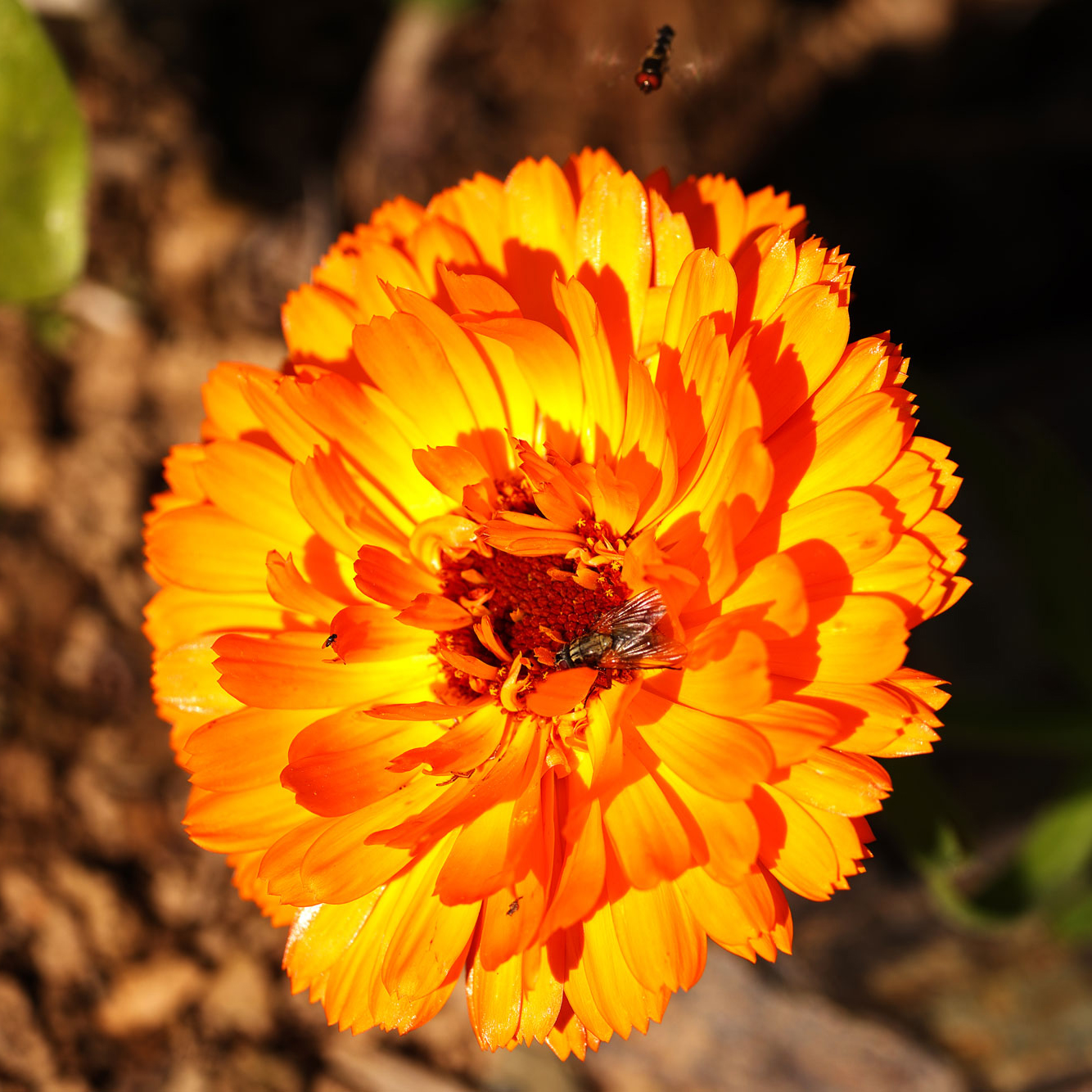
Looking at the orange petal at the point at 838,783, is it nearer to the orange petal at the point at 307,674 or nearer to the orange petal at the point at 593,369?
the orange petal at the point at 593,369

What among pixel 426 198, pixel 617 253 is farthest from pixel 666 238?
pixel 426 198

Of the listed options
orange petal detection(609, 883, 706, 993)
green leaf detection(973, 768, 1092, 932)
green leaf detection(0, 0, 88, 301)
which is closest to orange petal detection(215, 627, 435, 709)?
orange petal detection(609, 883, 706, 993)

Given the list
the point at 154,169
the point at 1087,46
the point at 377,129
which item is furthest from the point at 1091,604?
the point at 154,169

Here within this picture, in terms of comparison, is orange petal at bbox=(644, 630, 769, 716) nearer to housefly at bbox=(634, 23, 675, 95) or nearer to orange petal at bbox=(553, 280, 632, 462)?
orange petal at bbox=(553, 280, 632, 462)

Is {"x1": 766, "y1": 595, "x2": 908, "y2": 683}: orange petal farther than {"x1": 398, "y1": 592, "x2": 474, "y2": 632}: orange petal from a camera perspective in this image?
No

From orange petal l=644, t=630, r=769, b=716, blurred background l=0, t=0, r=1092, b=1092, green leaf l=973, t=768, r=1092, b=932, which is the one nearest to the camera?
orange petal l=644, t=630, r=769, b=716

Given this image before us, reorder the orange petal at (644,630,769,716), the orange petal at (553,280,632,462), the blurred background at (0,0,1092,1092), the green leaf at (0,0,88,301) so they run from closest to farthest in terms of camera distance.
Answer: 1. the orange petal at (644,630,769,716)
2. the orange petal at (553,280,632,462)
3. the green leaf at (0,0,88,301)
4. the blurred background at (0,0,1092,1092)

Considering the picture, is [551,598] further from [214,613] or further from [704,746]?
[214,613]
